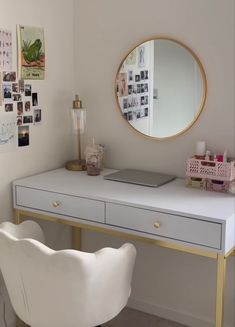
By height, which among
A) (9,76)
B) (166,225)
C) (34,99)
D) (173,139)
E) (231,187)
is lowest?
(166,225)

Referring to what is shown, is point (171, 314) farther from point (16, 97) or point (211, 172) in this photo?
point (16, 97)

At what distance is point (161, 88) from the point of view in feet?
8.24

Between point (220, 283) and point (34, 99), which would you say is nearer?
point (220, 283)

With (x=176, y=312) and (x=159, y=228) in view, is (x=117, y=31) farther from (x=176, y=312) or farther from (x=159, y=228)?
(x=176, y=312)

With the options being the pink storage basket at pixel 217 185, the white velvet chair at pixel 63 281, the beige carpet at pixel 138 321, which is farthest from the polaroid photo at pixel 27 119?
the beige carpet at pixel 138 321

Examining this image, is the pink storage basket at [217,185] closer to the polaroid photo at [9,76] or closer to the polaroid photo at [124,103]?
the polaroid photo at [124,103]

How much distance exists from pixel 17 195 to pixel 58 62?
2.55 feet

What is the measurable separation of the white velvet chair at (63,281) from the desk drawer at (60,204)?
340mm

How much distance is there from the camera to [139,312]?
278cm

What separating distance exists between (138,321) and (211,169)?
39.2 inches

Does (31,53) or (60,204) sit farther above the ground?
(31,53)

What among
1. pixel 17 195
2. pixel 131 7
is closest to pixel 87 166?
pixel 17 195

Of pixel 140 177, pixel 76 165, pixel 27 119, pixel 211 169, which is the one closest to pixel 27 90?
pixel 27 119

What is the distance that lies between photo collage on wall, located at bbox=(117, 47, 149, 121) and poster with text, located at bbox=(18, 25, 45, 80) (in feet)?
1.42
